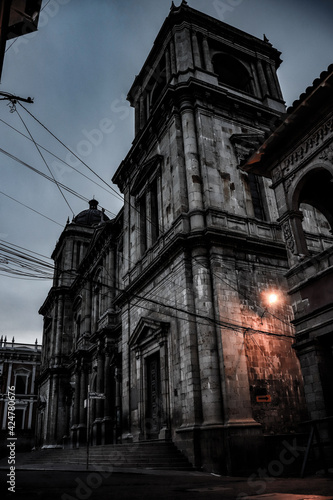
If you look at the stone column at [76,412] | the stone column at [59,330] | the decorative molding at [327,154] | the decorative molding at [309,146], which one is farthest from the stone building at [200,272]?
the stone column at [59,330]

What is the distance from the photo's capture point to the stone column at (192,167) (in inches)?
659

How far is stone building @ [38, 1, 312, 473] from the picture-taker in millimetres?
Result: 14102

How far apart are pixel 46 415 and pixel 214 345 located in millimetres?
25723

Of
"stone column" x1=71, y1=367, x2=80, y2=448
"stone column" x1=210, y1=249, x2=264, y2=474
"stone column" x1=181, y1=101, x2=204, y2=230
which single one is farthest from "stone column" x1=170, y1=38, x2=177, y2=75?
"stone column" x1=71, y1=367, x2=80, y2=448

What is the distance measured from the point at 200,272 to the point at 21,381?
157 feet

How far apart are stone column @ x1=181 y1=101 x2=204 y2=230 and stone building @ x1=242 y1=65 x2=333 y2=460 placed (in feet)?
14.5

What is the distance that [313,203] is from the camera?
12.9m

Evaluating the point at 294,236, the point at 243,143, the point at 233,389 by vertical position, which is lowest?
the point at 233,389

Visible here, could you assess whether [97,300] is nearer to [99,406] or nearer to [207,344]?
[99,406]

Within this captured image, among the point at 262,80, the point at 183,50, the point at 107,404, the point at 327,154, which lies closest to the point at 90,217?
the point at 107,404

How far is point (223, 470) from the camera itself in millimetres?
12500

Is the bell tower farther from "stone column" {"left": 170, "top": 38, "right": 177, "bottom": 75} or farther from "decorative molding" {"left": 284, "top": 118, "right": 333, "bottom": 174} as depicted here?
"decorative molding" {"left": 284, "top": 118, "right": 333, "bottom": 174}

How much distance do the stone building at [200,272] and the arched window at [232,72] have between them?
8 centimetres

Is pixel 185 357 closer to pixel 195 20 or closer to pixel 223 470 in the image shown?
pixel 223 470
